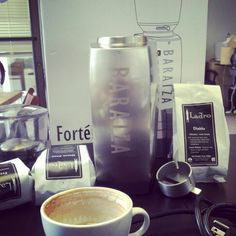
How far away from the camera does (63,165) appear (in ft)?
1.52

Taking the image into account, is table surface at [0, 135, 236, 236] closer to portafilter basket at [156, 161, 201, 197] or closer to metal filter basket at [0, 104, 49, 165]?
portafilter basket at [156, 161, 201, 197]

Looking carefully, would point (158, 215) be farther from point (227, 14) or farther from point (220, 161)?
point (227, 14)

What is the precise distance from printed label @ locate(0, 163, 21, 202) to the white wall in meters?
4.28

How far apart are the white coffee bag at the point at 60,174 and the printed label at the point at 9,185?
3 centimetres

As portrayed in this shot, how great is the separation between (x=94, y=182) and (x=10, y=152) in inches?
8.5

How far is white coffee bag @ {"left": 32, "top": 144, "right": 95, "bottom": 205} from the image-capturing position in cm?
45

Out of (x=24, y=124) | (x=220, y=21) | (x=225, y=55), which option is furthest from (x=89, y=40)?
(x=220, y=21)

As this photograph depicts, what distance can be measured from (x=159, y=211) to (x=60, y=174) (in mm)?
156

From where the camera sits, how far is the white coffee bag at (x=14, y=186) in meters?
0.44

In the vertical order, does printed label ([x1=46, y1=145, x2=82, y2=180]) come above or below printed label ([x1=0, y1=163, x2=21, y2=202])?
above

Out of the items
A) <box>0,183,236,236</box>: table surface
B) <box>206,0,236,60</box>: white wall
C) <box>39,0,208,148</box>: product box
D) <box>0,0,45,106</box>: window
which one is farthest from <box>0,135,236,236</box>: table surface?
<box>206,0,236,60</box>: white wall

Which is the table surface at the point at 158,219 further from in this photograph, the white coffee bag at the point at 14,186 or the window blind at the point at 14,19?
the window blind at the point at 14,19

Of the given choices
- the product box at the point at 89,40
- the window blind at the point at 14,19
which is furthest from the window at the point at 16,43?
the product box at the point at 89,40

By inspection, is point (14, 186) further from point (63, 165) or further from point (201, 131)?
point (201, 131)
